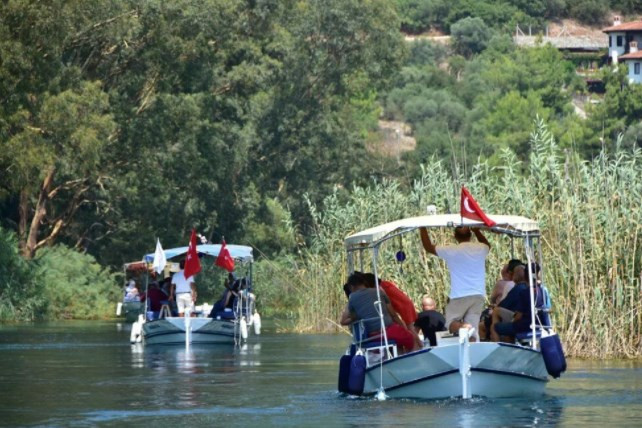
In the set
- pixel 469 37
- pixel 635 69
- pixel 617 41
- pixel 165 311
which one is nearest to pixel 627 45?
pixel 617 41

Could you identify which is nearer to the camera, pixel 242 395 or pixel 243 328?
pixel 242 395

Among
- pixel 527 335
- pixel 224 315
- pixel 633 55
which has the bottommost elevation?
pixel 527 335

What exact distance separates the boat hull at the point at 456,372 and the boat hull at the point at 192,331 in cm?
1546

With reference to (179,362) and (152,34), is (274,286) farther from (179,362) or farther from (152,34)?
(179,362)

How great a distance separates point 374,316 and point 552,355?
228 centimetres

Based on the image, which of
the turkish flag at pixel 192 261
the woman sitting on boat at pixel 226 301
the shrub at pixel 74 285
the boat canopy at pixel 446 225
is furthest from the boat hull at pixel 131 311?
the boat canopy at pixel 446 225

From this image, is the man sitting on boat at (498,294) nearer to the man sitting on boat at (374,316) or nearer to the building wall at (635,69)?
the man sitting on boat at (374,316)

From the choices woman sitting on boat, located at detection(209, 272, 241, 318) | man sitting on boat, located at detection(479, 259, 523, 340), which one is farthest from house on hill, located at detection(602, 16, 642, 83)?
man sitting on boat, located at detection(479, 259, 523, 340)

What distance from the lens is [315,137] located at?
3280 inches

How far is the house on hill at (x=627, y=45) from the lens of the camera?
160 m

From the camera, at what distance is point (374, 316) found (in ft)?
76.9

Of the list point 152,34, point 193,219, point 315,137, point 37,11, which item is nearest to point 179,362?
point 37,11

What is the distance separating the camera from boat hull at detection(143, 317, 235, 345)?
38.4m

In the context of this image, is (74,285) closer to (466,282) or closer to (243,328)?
(243,328)
